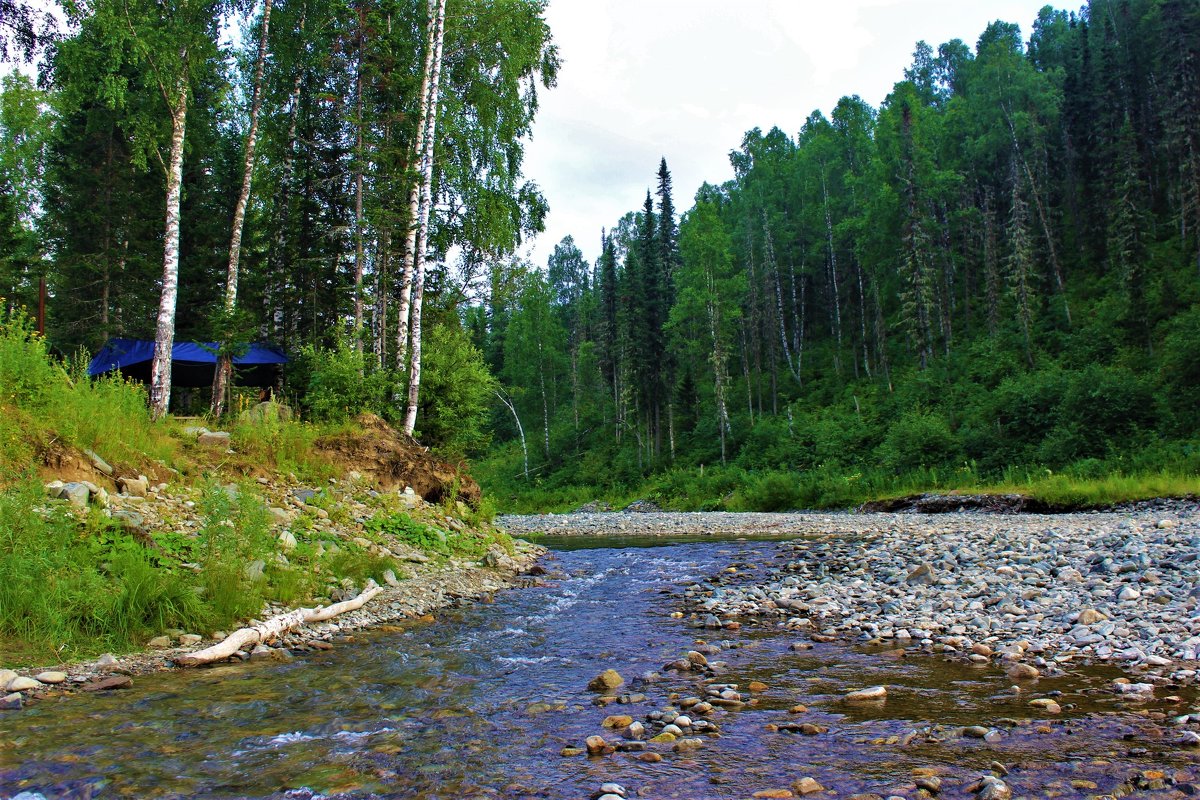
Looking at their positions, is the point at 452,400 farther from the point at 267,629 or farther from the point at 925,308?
the point at 925,308

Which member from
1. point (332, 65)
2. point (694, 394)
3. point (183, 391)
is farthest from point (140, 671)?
point (694, 394)

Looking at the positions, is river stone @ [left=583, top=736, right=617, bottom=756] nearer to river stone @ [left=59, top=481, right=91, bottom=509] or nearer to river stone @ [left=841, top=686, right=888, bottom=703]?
river stone @ [left=841, top=686, right=888, bottom=703]

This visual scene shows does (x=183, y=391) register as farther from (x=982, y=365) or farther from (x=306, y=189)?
(x=982, y=365)

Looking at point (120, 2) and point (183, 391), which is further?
point (183, 391)

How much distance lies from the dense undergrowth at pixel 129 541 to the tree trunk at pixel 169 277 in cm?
206

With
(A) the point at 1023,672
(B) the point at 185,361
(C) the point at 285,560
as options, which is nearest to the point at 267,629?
(C) the point at 285,560

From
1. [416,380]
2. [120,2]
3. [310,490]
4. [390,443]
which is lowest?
[310,490]

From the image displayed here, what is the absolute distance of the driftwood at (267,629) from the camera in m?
6.26

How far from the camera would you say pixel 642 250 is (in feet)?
170

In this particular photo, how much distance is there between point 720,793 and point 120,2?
18383 mm

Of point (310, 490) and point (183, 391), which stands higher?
point (183, 391)

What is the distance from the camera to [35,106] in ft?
116

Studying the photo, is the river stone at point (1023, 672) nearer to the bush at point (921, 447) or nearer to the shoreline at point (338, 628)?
the shoreline at point (338, 628)

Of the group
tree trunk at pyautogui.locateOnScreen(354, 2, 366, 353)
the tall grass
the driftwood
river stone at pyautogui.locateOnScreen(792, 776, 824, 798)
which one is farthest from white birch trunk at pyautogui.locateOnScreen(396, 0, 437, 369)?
river stone at pyautogui.locateOnScreen(792, 776, 824, 798)
